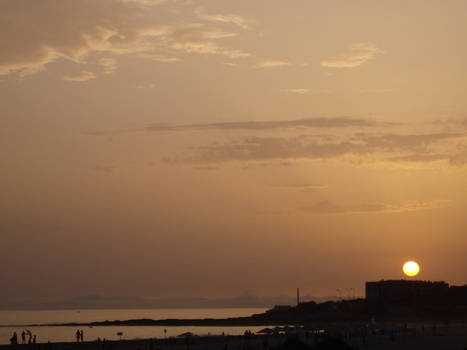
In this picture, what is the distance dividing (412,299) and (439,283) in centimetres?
2112

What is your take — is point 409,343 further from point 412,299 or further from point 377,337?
point 412,299

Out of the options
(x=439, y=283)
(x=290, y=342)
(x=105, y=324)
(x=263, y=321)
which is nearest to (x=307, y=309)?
(x=263, y=321)

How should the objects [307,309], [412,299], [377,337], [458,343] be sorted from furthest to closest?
[307,309] → [412,299] → [377,337] → [458,343]

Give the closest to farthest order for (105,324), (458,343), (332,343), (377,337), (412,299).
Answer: (332,343) < (458,343) < (377,337) < (412,299) < (105,324)

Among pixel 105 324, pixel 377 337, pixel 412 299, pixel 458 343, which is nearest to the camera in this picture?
pixel 458 343

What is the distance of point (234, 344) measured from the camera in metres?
64.3

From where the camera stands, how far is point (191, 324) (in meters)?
163

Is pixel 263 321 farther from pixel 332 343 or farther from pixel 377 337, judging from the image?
pixel 332 343

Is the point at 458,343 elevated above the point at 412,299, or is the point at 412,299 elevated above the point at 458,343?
the point at 412,299

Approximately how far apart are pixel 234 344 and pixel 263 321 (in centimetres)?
9187

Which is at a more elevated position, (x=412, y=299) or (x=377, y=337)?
(x=412, y=299)

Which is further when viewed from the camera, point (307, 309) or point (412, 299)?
point (307, 309)

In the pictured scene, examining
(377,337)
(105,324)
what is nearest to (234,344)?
(377,337)

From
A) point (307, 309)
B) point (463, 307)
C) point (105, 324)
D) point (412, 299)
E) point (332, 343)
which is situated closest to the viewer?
point (332, 343)
